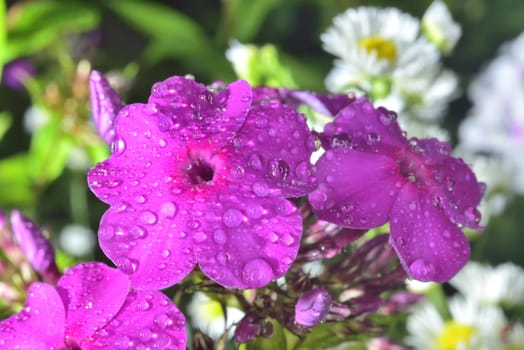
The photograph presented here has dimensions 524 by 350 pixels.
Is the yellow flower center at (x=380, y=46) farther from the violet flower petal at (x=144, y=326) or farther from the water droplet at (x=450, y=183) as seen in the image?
the violet flower petal at (x=144, y=326)

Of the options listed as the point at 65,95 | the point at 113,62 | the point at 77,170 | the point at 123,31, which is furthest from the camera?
the point at 123,31

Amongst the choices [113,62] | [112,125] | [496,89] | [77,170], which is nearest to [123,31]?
[113,62]

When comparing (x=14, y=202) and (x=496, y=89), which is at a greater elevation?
(x=496, y=89)

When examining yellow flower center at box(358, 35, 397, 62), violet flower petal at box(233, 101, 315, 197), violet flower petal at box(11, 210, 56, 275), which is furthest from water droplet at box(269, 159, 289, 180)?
yellow flower center at box(358, 35, 397, 62)

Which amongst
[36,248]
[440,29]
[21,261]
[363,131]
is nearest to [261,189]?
[363,131]

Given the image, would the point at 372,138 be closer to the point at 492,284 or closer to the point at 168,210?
the point at 168,210

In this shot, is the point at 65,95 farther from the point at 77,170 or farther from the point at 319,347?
the point at 319,347

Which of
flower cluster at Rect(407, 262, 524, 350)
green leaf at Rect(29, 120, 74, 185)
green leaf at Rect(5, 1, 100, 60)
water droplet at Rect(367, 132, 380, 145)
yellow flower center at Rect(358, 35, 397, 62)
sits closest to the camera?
water droplet at Rect(367, 132, 380, 145)

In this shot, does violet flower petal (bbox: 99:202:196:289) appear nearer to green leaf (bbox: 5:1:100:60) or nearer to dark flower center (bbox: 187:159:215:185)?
dark flower center (bbox: 187:159:215:185)
